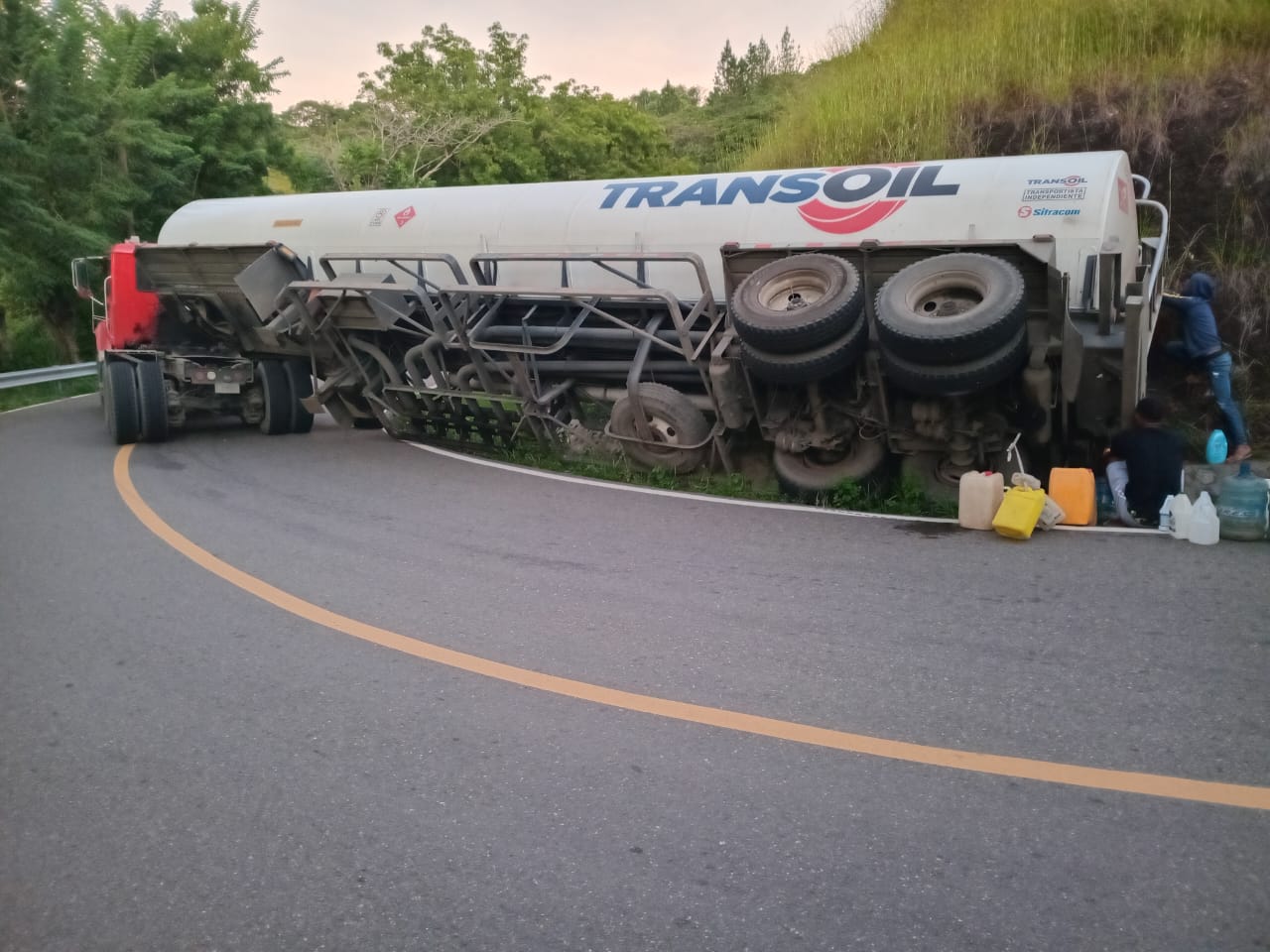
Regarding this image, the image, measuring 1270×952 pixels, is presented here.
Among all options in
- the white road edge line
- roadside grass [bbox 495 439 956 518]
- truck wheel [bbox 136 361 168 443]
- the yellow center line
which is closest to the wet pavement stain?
the white road edge line

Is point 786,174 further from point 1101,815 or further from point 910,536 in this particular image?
point 1101,815

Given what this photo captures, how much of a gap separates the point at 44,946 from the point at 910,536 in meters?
5.78

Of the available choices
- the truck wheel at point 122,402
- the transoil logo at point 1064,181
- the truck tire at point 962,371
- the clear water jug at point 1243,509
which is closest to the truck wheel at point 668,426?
the truck tire at point 962,371

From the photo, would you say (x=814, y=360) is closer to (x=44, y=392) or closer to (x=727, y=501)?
(x=727, y=501)

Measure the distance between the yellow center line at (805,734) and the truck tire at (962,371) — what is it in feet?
13.4

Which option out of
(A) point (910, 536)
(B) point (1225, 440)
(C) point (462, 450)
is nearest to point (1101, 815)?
(A) point (910, 536)

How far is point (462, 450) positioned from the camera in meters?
12.5

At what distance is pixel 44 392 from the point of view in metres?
20.6

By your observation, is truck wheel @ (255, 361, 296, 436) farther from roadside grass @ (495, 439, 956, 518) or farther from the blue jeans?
the blue jeans

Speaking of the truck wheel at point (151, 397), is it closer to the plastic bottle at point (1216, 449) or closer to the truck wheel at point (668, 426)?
the truck wheel at point (668, 426)

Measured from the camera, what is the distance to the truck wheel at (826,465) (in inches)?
358

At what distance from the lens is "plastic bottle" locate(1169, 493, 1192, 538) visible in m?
7.25

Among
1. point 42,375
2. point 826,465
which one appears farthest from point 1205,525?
point 42,375

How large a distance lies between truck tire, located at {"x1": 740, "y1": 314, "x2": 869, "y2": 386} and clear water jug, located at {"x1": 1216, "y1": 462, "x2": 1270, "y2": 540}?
2737 millimetres
